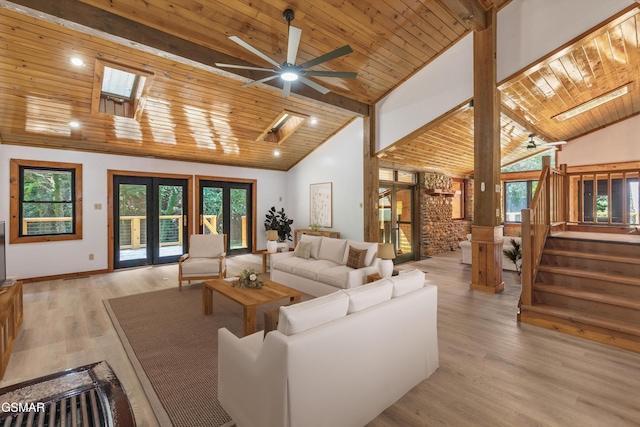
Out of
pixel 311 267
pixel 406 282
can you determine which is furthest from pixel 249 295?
pixel 406 282

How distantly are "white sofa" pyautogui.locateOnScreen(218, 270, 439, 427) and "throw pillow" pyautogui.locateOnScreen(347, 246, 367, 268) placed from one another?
210cm

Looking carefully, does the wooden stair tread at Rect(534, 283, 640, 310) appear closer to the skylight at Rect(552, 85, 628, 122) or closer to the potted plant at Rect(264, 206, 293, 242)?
the skylight at Rect(552, 85, 628, 122)

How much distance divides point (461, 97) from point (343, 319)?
4736 millimetres

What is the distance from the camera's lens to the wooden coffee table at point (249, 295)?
9.96 ft

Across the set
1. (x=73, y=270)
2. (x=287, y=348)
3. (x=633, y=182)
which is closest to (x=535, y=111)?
(x=633, y=182)

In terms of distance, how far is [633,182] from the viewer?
7266 millimetres

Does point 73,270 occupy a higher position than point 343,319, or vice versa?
point 343,319

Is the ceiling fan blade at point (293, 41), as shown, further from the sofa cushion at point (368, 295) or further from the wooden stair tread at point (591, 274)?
the wooden stair tread at point (591, 274)

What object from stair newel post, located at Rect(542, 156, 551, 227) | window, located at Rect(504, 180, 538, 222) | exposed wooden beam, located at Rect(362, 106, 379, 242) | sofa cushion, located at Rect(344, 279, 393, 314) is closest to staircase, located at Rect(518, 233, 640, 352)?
stair newel post, located at Rect(542, 156, 551, 227)

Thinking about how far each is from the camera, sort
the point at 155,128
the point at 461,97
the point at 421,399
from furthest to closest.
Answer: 1. the point at 155,128
2. the point at 461,97
3. the point at 421,399

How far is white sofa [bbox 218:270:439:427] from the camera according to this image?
1.53 meters

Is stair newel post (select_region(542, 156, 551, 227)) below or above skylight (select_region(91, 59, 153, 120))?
below

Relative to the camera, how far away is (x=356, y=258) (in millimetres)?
4469

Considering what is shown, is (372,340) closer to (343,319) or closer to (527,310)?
(343,319)
